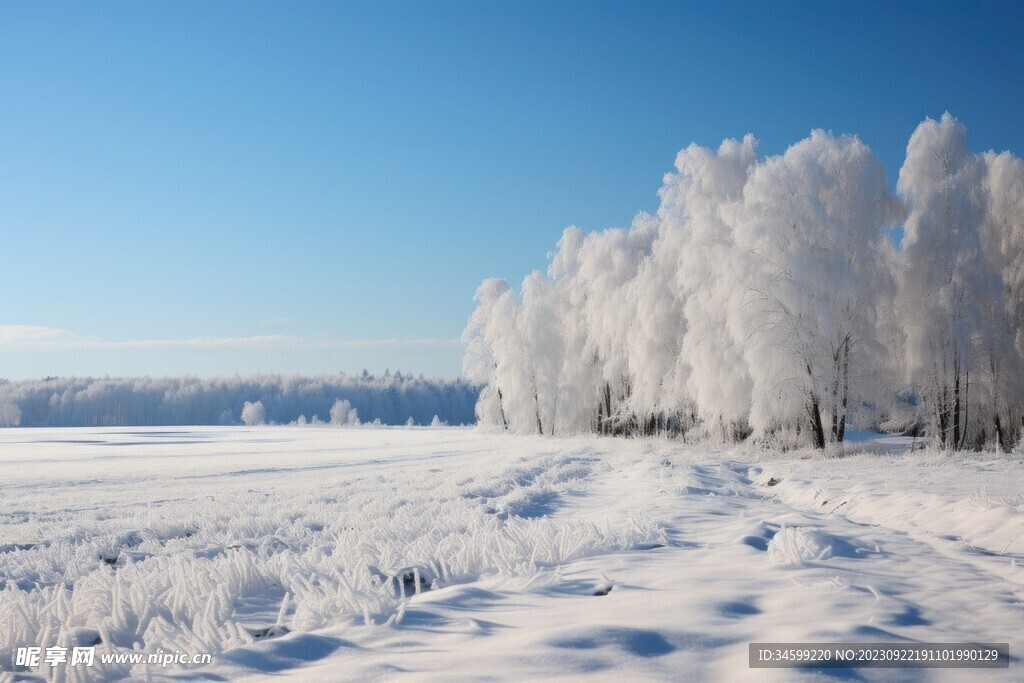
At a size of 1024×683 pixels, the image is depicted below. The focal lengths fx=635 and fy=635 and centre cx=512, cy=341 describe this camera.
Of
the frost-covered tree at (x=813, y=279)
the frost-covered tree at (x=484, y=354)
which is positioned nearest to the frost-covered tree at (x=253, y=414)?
the frost-covered tree at (x=484, y=354)

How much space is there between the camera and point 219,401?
145 m

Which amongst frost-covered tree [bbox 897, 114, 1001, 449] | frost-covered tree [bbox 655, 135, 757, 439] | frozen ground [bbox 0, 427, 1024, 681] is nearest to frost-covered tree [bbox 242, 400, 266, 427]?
frost-covered tree [bbox 655, 135, 757, 439]

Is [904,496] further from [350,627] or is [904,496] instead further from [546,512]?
[350,627]

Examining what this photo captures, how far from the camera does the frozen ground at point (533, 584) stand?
3.04 metres

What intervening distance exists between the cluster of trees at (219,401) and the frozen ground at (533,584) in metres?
125

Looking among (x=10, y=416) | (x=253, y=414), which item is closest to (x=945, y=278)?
(x=253, y=414)

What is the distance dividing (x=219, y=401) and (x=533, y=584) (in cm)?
15605

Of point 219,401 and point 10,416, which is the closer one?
point 10,416

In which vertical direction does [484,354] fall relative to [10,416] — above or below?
above

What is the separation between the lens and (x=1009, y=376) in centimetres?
1886

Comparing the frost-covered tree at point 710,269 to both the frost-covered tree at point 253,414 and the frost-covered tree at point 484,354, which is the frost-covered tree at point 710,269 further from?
the frost-covered tree at point 253,414

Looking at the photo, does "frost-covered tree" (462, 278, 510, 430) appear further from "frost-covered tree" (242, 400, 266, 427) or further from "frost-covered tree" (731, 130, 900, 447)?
"frost-covered tree" (242, 400, 266, 427)

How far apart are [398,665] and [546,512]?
6104 mm

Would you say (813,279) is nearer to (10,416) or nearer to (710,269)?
(710,269)
